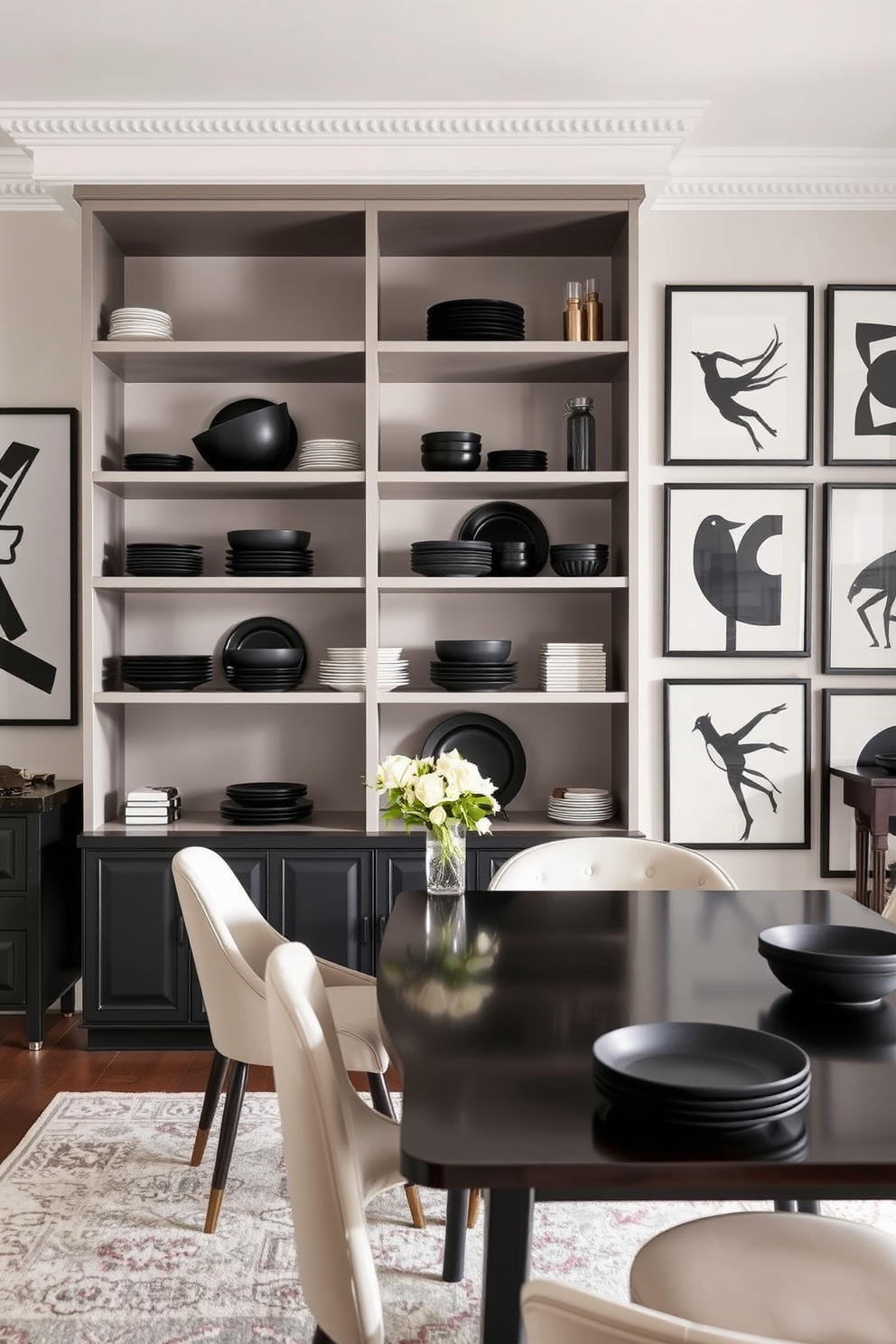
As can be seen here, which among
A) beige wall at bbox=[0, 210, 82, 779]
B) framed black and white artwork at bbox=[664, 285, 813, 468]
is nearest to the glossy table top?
framed black and white artwork at bbox=[664, 285, 813, 468]

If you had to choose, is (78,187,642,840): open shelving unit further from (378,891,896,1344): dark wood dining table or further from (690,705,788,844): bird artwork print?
(378,891,896,1344): dark wood dining table

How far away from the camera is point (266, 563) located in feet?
12.2

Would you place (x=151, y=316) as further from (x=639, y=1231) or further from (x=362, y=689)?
(x=639, y=1231)

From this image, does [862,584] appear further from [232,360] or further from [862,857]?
[232,360]

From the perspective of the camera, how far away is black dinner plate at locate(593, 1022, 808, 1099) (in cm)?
135

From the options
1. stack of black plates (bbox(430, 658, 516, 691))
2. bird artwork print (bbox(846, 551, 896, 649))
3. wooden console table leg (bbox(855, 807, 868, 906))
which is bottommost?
wooden console table leg (bbox(855, 807, 868, 906))

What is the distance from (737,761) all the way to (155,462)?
2307mm

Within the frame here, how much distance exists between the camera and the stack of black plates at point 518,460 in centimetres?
374

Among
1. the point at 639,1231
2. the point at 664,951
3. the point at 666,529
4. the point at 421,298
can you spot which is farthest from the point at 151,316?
the point at 639,1231

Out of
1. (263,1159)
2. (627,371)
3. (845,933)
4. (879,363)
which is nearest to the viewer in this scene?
(845,933)

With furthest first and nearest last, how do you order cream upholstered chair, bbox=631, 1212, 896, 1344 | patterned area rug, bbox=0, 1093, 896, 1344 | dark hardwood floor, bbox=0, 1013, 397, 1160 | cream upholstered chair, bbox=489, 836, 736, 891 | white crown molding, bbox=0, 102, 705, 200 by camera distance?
white crown molding, bbox=0, 102, 705, 200 < dark hardwood floor, bbox=0, 1013, 397, 1160 < cream upholstered chair, bbox=489, 836, 736, 891 < patterned area rug, bbox=0, 1093, 896, 1344 < cream upholstered chair, bbox=631, 1212, 896, 1344

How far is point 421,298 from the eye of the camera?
4.08 m

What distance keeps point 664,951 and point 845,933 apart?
1.02ft

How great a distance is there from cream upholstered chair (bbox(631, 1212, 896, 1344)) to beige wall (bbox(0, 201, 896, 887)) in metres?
2.62
